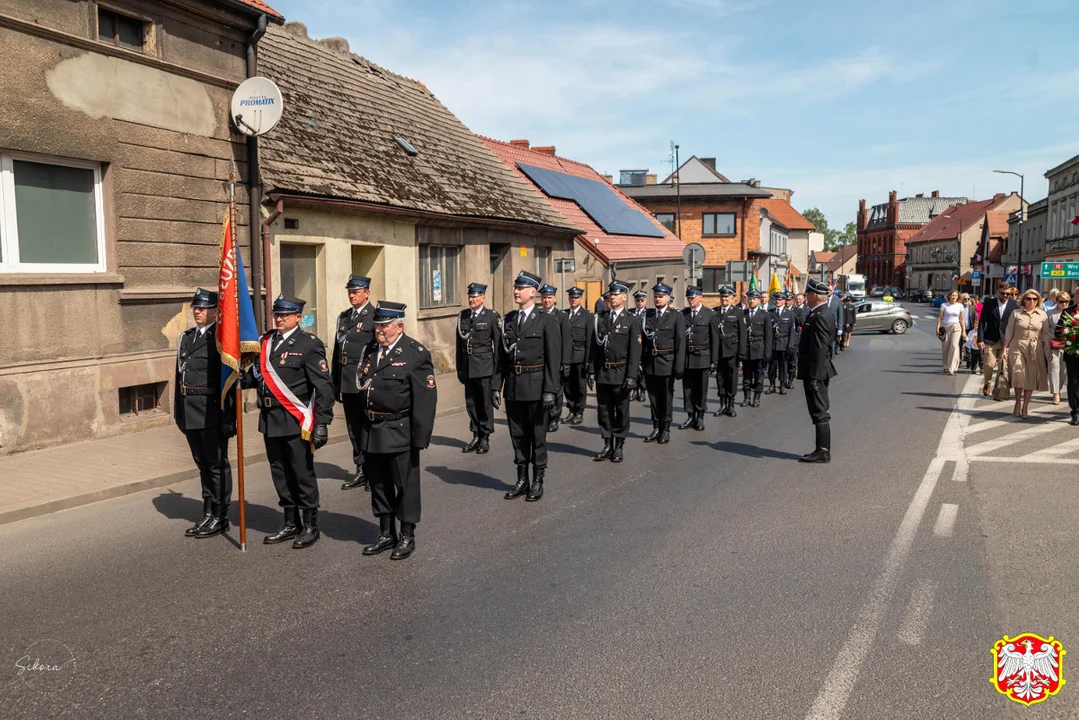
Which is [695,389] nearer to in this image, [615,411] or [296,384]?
[615,411]

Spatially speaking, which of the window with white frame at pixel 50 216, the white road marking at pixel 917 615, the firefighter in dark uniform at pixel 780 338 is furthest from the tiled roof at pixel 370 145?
the white road marking at pixel 917 615

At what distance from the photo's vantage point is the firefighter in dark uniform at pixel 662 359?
11.2 meters

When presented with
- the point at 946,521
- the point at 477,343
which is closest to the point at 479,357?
the point at 477,343

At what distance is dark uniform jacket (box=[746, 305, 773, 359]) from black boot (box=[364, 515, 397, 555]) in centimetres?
974

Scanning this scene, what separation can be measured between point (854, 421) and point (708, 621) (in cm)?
868

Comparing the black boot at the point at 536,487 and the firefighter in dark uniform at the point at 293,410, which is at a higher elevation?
the firefighter in dark uniform at the point at 293,410

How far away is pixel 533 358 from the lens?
822cm

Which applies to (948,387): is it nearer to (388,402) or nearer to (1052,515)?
(1052,515)

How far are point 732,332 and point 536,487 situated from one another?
7.23 metres

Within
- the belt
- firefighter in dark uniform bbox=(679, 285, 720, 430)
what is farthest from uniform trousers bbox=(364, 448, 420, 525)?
firefighter in dark uniform bbox=(679, 285, 720, 430)

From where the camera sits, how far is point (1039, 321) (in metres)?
13.3

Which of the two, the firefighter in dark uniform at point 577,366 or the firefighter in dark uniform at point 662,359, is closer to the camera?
the firefighter in dark uniform at point 662,359

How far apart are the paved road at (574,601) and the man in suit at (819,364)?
609mm

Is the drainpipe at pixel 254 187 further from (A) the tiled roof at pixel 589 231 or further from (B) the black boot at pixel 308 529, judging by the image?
(A) the tiled roof at pixel 589 231
